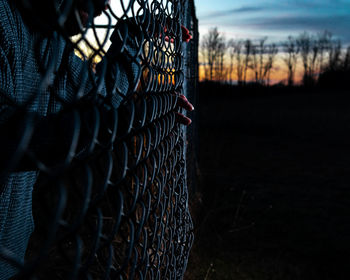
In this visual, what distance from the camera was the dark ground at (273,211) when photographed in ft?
10.3

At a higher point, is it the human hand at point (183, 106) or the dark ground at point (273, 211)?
the human hand at point (183, 106)

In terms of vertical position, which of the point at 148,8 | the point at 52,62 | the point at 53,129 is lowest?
the point at 53,129

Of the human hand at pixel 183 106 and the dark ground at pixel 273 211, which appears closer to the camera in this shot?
the human hand at pixel 183 106

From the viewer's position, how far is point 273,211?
441 centimetres

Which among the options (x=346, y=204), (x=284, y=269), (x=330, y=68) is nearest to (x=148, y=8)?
(x=284, y=269)

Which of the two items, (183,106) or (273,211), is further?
(273,211)

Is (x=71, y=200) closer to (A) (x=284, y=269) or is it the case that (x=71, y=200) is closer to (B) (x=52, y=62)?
(A) (x=284, y=269)

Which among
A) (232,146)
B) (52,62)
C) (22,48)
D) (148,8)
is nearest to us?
(52,62)

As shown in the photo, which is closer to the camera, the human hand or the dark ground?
the human hand

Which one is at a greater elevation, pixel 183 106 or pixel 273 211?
pixel 183 106

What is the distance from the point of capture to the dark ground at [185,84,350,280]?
3.13m

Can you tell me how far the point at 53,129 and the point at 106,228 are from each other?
8.46ft

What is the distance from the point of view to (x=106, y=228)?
317 centimetres

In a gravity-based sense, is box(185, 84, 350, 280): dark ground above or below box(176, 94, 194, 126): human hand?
below
